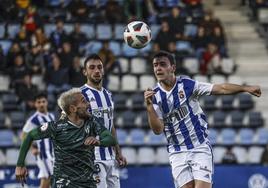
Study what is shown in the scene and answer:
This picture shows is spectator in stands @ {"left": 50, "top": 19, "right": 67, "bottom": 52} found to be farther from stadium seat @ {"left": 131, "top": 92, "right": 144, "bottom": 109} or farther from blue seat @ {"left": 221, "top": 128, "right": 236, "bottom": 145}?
blue seat @ {"left": 221, "top": 128, "right": 236, "bottom": 145}

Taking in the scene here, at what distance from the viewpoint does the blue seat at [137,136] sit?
17641 millimetres

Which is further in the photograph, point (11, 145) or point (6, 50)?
point (6, 50)

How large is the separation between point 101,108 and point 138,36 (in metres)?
0.98

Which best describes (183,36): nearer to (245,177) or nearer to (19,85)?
(19,85)

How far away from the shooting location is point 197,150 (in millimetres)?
9703

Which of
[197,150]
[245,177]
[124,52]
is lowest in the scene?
[245,177]

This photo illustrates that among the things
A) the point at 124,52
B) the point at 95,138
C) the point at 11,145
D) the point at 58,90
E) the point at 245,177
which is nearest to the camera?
the point at 95,138

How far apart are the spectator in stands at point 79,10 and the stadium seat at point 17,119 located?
→ 3520 mm

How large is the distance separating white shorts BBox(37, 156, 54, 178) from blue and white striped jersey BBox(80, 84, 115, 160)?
3.57 m

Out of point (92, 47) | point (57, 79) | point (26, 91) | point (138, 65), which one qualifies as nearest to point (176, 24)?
point (138, 65)

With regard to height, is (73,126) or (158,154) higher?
(73,126)

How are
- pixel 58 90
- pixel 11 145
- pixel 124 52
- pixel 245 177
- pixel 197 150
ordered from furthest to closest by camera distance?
pixel 124 52 < pixel 58 90 < pixel 11 145 < pixel 245 177 < pixel 197 150

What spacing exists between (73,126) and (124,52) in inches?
455

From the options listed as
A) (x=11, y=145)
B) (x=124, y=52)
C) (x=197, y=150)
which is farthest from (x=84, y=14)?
(x=197, y=150)
